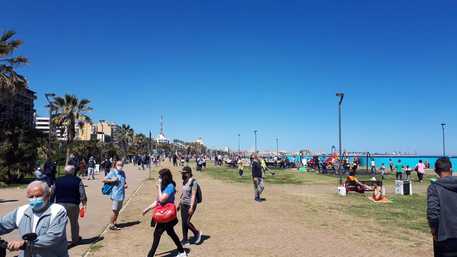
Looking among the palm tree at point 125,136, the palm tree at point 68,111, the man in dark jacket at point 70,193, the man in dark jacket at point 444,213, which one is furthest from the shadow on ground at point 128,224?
the palm tree at point 125,136

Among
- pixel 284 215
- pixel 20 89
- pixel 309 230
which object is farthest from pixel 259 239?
pixel 20 89

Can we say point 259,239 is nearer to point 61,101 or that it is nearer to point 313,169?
point 313,169

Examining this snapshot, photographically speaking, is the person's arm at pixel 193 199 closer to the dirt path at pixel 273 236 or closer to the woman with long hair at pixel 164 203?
the dirt path at pixel 273 236

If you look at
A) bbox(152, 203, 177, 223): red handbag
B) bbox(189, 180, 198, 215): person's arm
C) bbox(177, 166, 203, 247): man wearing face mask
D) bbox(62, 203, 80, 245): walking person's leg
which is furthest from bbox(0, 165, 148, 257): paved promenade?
bbox(189, 180, 198, 215): person's arm

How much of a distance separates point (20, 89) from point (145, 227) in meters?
15.3

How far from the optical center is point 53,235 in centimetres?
376

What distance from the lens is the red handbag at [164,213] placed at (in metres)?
7.02

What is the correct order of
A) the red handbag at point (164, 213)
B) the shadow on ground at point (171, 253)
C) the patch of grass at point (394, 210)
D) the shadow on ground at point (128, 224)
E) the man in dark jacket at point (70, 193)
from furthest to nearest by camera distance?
1. the patch of grass at point (394, 210)
2. the shadow on ground at point (128, 224)
3. the man in dark jacket at point (70, 193)
4. the shadow on ground at point (171, 253)
5. the red handbag at point (164, 213)

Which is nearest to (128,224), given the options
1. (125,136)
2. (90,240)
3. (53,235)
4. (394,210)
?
(90,240)

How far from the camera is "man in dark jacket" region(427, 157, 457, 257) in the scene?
442 cm

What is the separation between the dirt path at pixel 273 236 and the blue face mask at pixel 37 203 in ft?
13.7

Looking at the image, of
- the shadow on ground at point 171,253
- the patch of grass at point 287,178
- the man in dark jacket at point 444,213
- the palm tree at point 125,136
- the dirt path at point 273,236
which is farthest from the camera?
the palm tree at point 125,136

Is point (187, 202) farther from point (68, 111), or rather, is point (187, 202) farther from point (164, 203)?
point (68, 111)

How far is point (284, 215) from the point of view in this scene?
12.6 metres
